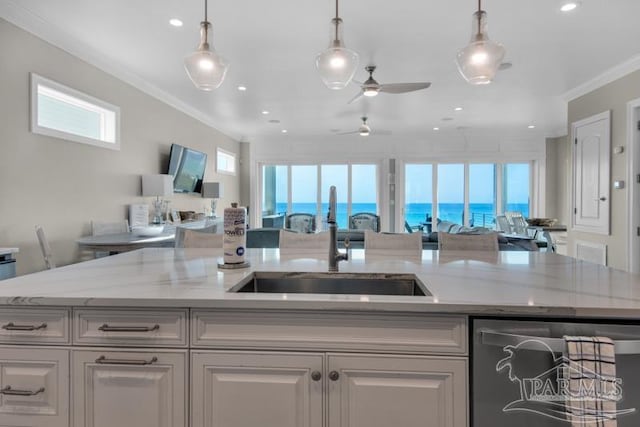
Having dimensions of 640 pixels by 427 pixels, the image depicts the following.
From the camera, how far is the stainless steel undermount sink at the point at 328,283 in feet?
5.20

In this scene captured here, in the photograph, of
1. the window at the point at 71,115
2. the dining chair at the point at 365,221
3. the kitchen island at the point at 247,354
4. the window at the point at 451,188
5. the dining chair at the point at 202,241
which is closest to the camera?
the kitchen island at the point at 247,354

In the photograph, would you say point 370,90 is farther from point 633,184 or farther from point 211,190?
point 211,190

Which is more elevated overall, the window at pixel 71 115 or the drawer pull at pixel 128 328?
the window at pixel 71 115

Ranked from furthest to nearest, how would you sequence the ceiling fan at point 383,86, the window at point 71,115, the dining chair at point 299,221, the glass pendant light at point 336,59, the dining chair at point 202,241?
1. the dining chair at point 299,221
2. the ceiling fan at point 383,86
3. the window at point 71,115
4. the dining chair at point 202,241
5. the glass pendant light at point 336,59

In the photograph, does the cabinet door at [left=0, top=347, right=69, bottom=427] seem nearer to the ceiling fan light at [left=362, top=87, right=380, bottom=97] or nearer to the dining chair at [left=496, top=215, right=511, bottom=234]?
the ceiling fan light at [left=362, top=87, right=380, bottom=97]

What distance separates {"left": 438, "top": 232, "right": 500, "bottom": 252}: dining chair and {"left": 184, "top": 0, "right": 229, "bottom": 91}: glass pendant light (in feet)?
5.42

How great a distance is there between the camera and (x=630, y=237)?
4.01 meters

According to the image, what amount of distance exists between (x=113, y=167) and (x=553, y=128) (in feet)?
26.5

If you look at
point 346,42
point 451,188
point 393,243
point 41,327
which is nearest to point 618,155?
point 346,42

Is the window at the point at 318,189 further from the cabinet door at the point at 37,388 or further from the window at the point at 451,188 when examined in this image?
the cabinet door at the point at 37,388

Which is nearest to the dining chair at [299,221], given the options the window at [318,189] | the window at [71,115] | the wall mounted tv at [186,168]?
the window at [318,189]

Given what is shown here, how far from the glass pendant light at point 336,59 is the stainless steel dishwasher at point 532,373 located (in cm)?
153

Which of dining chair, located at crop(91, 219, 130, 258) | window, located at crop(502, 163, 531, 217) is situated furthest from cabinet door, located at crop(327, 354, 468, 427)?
window, located at crop(502, 163, 531, 217)

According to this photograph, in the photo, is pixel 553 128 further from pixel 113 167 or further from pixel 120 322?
pixel 120 322
